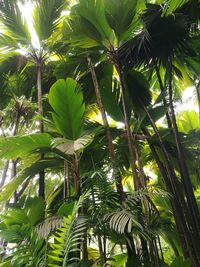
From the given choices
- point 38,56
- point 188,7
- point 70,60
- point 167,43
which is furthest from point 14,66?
point 188,7

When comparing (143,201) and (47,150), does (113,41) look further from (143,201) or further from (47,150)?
(143,201)

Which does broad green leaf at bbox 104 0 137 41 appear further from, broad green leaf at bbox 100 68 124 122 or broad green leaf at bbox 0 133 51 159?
broad green leaf at bbox 0 133 51 159

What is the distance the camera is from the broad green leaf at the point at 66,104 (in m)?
3.03

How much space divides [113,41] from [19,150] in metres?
1.90

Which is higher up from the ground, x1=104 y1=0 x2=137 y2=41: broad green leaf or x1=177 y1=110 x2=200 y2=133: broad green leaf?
x1=104 y1=0 x2=137 y2=41: broad green leaf

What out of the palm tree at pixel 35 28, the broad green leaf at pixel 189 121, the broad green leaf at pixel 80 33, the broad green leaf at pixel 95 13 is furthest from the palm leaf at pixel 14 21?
the broad green leaf at pixel 189 121

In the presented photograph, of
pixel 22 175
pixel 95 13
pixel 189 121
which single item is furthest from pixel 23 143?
pixel 189 121

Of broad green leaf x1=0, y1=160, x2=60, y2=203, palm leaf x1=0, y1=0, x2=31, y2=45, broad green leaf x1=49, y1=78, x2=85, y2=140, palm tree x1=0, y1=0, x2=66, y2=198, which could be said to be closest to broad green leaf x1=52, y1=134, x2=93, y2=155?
broad green leaf x1=49, y1=78, x2=85, y2=140

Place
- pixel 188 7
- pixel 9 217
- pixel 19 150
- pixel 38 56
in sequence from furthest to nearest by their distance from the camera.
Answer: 1. pixel 38 56
2. pixel 188 7
3. pixel 19 150
4. pixel 9 217

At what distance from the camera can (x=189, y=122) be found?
19.7ft

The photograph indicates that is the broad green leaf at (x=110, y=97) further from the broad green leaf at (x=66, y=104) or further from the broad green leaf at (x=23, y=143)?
the broad green leaf at (x=23, y=143)

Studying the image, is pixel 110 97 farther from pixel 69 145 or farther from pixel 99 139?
pixel 69 145

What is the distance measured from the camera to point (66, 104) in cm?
304

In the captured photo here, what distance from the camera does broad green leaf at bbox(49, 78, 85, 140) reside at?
3033 millimetres
